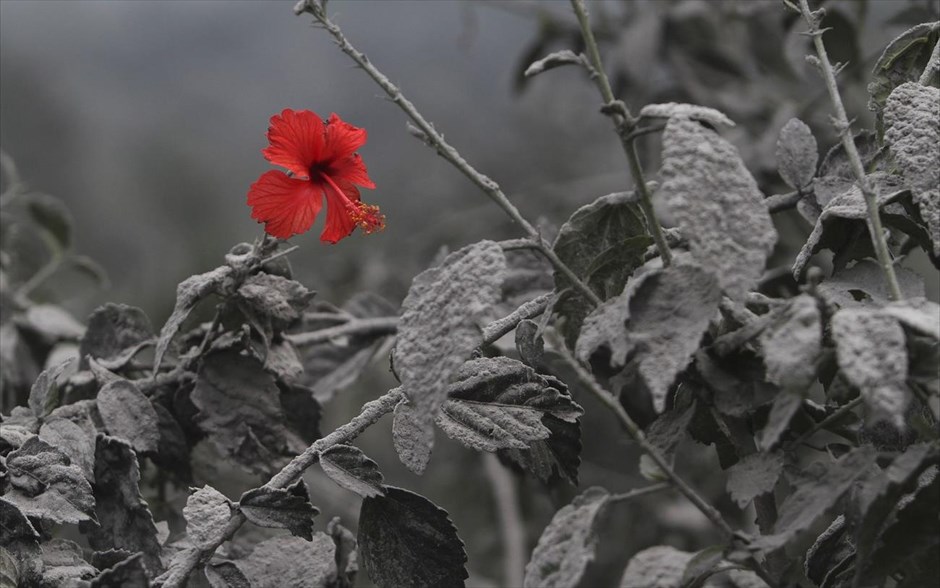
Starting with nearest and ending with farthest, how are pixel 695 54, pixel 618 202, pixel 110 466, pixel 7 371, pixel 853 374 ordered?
pixel 853 374, pixel 618 202, pixel 110 466, pixel 7 371, pixel 695 54

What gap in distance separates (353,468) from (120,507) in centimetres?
Result: 17

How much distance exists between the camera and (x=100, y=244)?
3328 millimetres

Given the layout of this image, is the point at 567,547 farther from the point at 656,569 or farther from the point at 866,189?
the point at 866,189

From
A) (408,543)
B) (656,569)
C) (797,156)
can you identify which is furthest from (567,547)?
(797,156)

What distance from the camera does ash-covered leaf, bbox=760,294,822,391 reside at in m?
0.39

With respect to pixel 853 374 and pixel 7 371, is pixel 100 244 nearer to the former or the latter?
pixel 7 371

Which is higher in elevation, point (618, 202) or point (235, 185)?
point (235, 185)

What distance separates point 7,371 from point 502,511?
2.47 ft

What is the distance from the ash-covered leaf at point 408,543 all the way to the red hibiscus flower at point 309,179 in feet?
0.56

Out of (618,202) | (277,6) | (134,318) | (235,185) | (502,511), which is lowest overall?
(502,511)

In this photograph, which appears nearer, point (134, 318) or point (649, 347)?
point (649, 347)

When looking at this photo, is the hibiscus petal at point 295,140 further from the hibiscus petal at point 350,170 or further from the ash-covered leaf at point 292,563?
the ash-covered leaf at point 292,563

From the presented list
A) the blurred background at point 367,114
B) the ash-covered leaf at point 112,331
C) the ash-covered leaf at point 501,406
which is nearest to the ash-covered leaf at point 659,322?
the ash-covered leaf at point 501,406

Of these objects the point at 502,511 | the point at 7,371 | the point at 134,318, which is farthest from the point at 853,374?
the point at 502,511
